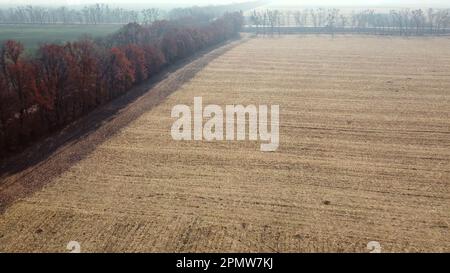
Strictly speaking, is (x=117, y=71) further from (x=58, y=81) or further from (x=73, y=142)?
(x=73, y=142)

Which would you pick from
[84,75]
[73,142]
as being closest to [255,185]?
[73,142]

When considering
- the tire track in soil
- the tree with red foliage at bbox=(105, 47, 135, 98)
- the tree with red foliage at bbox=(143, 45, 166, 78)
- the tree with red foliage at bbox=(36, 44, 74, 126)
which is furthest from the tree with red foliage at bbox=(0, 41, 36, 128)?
the tree with red foliage at bbox=(143, 45, 166, 78)

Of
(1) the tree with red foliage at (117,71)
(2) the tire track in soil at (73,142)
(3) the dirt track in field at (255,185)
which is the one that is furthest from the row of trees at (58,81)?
(3) the dirt track in field at (255,185)

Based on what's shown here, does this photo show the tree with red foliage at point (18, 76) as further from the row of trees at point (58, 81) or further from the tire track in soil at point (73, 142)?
the tire track in soil at point (73, 142)

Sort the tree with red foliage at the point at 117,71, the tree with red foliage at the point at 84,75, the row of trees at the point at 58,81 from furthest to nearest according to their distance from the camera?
the tree with red foliage at the point at 117,71, the tree with red foliage at the point at 84,75, the row of trees at the point at 58,81
